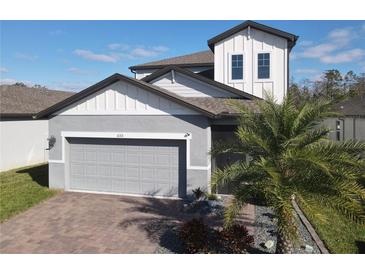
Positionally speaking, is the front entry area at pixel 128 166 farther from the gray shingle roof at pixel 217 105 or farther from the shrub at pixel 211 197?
the gray shingle roof at pixel 217 105

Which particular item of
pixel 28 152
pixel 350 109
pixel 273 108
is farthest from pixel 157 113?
pixel 350 109

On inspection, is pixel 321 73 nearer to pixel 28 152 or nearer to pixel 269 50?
pixel 269 50

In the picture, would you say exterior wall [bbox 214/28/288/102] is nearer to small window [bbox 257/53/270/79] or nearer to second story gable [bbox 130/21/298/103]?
second story gable [bbox 130/21/298/103]

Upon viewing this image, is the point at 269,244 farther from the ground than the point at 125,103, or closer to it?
closer to it

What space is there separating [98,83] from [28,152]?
394 inches

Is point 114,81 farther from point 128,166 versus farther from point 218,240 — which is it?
point 218,240

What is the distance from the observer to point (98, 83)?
12328mm

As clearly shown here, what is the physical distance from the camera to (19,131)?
18562mm

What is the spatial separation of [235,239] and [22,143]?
16330mm

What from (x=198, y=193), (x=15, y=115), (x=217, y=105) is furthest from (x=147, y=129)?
(x=15, y=115)

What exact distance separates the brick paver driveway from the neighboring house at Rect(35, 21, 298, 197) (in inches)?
37.9

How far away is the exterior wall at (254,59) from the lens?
1478cm

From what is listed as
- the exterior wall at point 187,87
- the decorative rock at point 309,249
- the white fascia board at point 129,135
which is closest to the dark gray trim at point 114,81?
the white fascia board at point 129,135

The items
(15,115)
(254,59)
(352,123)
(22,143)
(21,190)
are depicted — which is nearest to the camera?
(21,190)
